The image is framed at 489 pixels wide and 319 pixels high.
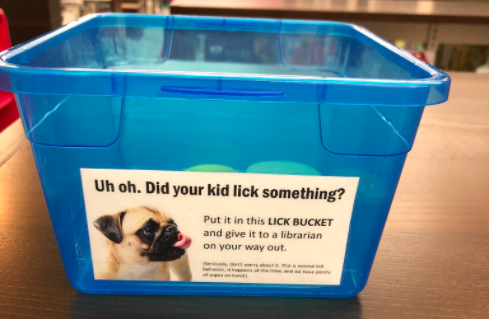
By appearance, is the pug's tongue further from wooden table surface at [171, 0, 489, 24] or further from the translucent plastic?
wooden table surface at [171, 0, 489, 24]

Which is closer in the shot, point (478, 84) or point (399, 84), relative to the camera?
point (399, 84)

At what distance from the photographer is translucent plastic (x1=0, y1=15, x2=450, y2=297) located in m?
0.25

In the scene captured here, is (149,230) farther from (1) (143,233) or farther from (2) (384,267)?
(2) (384,267)

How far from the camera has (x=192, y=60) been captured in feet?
1.92

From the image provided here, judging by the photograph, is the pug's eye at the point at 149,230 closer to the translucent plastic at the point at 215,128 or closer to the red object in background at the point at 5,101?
the translucent plastic at the point at 215,128

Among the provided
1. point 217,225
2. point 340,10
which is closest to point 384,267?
point 217,225

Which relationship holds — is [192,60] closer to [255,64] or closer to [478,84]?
[255,64]

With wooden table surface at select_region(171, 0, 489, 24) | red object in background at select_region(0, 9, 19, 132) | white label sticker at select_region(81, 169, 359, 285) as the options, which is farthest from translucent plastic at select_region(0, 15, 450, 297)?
wooden table surface at select_region(171, 0, 489, 24)

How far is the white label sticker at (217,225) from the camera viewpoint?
0.27 meters

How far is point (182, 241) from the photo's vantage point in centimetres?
29

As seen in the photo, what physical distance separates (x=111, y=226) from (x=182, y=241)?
2.0 inches

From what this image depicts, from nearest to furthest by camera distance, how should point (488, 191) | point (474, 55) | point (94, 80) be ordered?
point (94, 80) → point (488, 191) → point (474, 55)

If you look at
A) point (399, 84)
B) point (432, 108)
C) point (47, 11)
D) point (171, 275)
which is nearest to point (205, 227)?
point (171, 275)

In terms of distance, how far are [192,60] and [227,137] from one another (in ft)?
1.13
